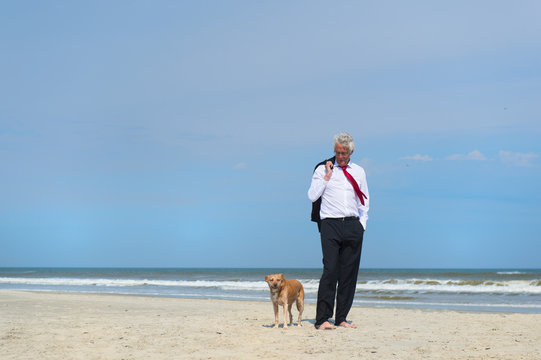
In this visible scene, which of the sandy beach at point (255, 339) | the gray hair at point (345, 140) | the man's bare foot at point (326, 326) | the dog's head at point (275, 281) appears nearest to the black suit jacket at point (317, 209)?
the gray hair at point (345, 140)

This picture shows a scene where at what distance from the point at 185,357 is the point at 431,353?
202 cm

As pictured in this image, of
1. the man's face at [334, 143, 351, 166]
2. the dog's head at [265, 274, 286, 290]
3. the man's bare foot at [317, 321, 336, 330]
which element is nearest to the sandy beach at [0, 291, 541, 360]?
the man's bare foot at [317, 321, 336, 330]

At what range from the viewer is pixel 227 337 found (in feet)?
18.2

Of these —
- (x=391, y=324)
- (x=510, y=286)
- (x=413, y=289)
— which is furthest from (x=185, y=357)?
(x=510, y=286)

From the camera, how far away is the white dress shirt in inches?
235

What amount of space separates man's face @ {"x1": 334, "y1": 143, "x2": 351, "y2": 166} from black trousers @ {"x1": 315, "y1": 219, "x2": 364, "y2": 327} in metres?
0.62

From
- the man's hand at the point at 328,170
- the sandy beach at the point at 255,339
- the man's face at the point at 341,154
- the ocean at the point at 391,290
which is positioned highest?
the man's face at the point at 341,154

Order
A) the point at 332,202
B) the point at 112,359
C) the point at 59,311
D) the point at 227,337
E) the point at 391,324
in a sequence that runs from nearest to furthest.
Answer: the point at 112,359 → the point at 227,337 → the point at 332,202 → the point at 391,324 → the point at 59,311

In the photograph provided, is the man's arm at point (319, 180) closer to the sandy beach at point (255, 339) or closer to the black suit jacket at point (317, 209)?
the black suit jacket at point (317, 209)

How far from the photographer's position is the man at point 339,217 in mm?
5965

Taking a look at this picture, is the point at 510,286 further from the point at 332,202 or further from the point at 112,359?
the point at 112,359

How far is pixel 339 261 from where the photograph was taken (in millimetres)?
6125

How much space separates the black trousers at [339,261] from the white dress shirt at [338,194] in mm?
96

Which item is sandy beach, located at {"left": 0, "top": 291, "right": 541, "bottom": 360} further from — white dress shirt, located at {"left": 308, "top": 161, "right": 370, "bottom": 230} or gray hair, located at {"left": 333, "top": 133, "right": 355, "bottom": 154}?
gray hair, located at {"left": 333, "top": 133, "right": 355, "bottom": 154}
